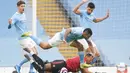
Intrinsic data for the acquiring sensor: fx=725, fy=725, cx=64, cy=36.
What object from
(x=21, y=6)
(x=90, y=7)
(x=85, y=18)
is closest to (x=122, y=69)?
(x=85, y=18)

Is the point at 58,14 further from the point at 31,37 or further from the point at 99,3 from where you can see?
the point at 31,37

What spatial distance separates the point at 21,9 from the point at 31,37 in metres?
0.84

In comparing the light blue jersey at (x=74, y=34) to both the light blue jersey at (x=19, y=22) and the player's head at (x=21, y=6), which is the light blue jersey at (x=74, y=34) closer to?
the light blue jersey at (x=19, y=22)

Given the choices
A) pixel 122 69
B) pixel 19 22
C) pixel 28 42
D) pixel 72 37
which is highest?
pixel 19 22

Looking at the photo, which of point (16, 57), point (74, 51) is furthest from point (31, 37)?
point (74, 51)

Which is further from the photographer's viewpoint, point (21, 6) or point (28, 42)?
point (21, 6)

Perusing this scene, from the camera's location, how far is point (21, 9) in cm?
1603

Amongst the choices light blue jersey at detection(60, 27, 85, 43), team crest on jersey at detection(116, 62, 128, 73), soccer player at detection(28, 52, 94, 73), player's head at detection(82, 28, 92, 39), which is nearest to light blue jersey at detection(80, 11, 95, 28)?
team crest on jersey at detection(116, 62, 128, 73)

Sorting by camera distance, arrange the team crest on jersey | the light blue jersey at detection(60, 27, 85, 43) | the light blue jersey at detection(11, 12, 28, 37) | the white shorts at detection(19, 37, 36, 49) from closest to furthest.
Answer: the light blue jersey at detection(60, 27, 85, 43), the white shorts at detection(19, 37, 36, 49), the light blue jersey at detection(11, 12, 28, 37), the team crest on jersey

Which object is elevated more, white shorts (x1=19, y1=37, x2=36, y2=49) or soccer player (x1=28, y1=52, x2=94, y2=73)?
white shorts (x1=19, y1=37, x2=36, y2=49)

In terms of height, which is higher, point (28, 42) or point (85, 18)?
point (85, 18)

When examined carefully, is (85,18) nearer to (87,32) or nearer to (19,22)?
(19,22)

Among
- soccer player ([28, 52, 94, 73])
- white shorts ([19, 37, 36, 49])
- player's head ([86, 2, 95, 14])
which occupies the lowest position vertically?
soccer player ([28, 52, 94, 73])

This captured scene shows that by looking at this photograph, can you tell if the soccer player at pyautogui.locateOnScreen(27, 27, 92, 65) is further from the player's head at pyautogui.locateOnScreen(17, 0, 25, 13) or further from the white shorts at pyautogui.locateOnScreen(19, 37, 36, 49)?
the player's head at pyautogui.locateOnScreen(17, 0, 25, 13)
